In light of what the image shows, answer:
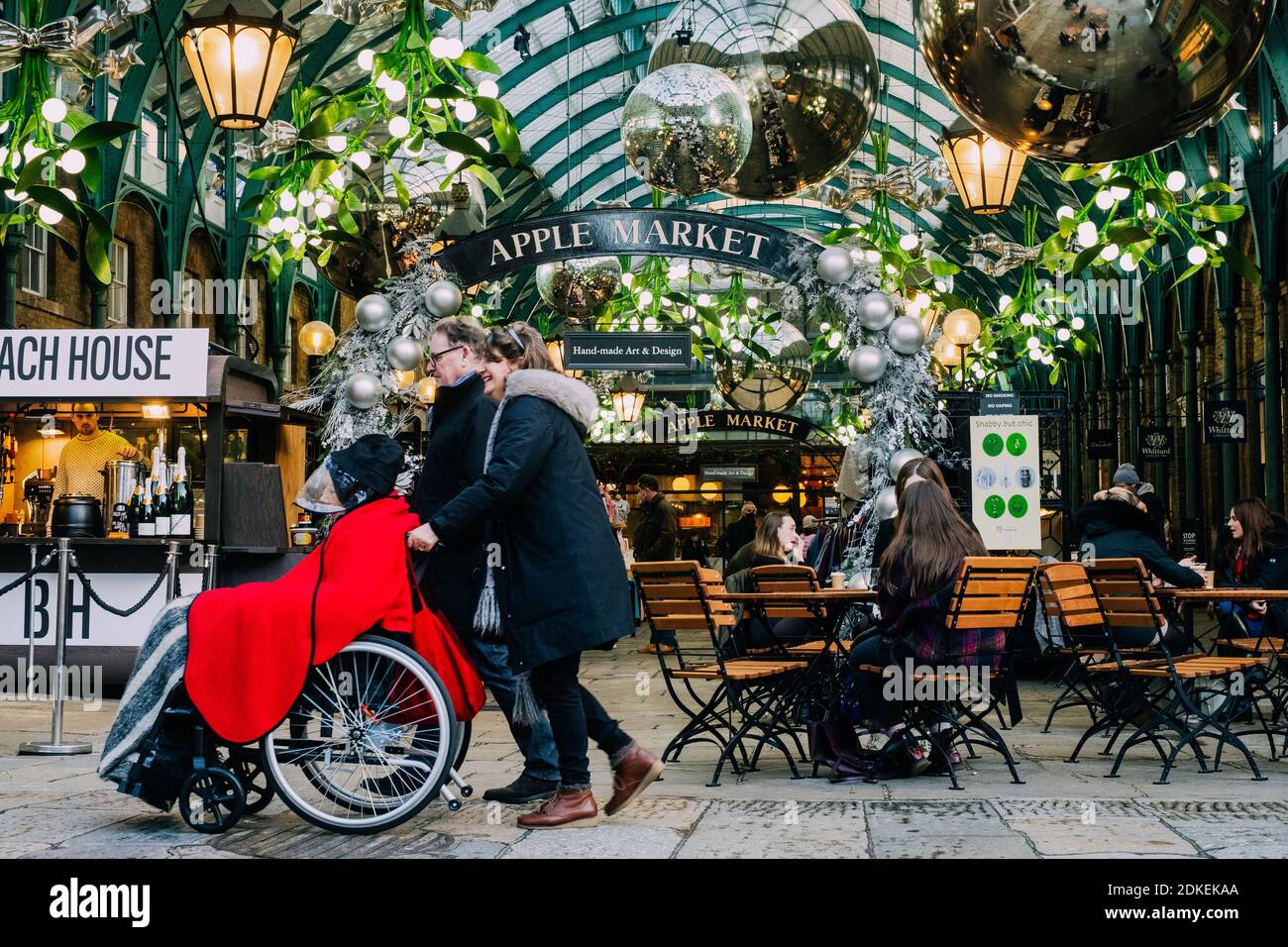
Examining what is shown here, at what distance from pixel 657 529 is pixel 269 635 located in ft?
33.6

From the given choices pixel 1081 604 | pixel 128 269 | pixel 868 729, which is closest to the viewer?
pixel 868 729

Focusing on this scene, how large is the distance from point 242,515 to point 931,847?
5.97 m

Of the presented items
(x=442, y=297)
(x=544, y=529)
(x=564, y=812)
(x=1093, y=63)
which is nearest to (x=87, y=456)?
(x=442, y=297)

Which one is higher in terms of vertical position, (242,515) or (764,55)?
(764,55)

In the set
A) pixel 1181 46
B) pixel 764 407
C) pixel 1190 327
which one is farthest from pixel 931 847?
pixel 1190 327

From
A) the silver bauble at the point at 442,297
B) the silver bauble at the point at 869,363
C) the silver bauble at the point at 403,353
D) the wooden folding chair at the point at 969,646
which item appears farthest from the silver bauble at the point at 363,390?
the wooden folding chair at the point at 969,646

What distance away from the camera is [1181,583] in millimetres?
7211

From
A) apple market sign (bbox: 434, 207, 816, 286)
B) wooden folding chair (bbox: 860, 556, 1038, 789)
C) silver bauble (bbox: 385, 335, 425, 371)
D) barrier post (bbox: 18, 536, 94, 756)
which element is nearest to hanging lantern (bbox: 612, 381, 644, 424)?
apple market sign (bbox: 434, 207, 816, 286)

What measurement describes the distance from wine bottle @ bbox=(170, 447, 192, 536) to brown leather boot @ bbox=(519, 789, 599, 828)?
512cm

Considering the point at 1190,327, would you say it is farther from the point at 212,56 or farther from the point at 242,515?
the point at 212,56

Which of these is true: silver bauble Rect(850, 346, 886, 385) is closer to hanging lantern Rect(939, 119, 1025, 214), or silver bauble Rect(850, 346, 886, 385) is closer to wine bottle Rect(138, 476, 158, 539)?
hanging lantern Rect(939, 119, 1025, 214)

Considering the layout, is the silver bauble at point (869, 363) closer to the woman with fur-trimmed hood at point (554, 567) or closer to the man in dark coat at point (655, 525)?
the woman with fur-trimmed hood at point (554, 567)

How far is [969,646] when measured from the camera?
17.9 ft

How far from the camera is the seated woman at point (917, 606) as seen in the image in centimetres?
541
